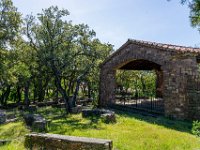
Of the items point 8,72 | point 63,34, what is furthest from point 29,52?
point 63,34

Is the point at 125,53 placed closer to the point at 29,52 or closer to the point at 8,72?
the point at 29,52

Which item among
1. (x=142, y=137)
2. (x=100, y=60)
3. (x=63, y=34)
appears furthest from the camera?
(x=100, y=60)

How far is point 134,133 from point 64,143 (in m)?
3.77

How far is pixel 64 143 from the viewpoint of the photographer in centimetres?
844

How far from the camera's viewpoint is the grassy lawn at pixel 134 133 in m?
9.47

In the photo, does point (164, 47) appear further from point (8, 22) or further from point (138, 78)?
point (138, 78)

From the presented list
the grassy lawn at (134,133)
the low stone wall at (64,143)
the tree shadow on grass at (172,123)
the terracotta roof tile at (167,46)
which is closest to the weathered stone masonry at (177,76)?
the terracotta roof tile at (167,46)

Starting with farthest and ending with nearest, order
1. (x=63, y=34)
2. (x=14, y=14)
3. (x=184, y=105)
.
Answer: (x=14, y=14) → (x=63, y=34) → (x=184, y=105)

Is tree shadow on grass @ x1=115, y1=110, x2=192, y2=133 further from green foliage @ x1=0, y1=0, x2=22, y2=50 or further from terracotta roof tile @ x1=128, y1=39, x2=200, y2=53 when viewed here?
green foliage @ x1=0, y1=0, x2=22, y2=50

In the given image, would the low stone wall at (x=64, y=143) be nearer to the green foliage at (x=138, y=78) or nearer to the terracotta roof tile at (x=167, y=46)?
the terracotta roof tile at (x=167, y=46)

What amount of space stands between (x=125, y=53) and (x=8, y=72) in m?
9.05

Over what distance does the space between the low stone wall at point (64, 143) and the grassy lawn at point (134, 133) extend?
0.46 meters

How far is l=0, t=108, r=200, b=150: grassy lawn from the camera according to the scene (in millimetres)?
9469

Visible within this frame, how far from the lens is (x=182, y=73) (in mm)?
15406
